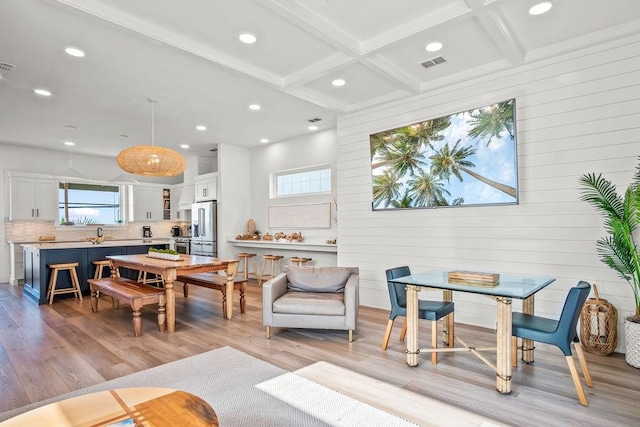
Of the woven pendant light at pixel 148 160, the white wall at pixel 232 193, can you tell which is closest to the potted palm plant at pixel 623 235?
the woven pendant light at pixel 148 160

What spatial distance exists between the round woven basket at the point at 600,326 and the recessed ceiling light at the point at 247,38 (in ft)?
12.9

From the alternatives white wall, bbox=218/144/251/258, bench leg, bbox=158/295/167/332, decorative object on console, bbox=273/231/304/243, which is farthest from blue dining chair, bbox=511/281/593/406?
white wall, bbox=218/144/251/258

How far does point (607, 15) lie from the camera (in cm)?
311

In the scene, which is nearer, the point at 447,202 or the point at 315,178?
the point at 447,202

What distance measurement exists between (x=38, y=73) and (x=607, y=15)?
587cm

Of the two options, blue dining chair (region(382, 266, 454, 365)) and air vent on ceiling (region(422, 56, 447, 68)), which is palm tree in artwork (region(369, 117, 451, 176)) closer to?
air vent on ceiling (region(422, 56, 447, 68))

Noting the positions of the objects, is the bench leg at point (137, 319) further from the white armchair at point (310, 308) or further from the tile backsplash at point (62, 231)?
the tile backsplash at point (62, 231)

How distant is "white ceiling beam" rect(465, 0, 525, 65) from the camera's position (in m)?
2.86

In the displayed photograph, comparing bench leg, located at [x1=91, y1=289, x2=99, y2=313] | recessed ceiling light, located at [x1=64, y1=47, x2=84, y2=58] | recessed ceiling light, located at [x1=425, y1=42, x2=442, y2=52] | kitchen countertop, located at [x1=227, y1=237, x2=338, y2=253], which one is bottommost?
bench leg, located at [x1=91, y1=289, x2=99, y2=313]

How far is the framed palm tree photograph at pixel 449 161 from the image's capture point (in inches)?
154

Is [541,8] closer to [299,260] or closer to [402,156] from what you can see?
[402,156]

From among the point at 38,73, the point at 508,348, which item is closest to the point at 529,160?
the point at 508,348

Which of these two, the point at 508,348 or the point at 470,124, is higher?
the point at 470,124

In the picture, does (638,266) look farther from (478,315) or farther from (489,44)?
(489,44)
